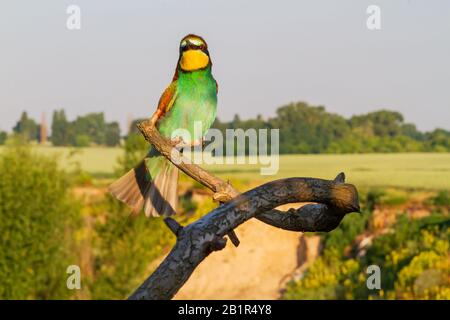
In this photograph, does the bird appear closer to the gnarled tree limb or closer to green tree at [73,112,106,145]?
the gnarled tree limb

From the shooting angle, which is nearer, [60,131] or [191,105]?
[191,105]

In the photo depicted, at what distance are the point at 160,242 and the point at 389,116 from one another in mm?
23120

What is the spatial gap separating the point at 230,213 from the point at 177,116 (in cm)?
Result: 205

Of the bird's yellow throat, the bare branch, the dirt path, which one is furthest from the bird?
the dirt path

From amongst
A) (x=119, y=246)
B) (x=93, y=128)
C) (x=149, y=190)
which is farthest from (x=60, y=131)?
(x=149, y=190)

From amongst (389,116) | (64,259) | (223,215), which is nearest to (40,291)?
(64,259)

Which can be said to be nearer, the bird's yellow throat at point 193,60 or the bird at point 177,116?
the bird's yellow throat at point 193,60

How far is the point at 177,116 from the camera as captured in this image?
6.50 m

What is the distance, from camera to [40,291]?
69.6 ft

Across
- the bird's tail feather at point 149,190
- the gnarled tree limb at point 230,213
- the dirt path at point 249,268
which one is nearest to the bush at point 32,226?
the dirt path at point 249,268

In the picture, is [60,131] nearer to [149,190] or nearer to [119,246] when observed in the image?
[119,246]

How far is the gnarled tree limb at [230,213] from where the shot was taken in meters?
4.24

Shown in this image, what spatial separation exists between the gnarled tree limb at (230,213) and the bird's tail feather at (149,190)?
3.41ft

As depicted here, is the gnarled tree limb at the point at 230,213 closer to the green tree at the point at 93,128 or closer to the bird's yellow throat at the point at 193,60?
the bird's yellow throat at the point at 193,60
